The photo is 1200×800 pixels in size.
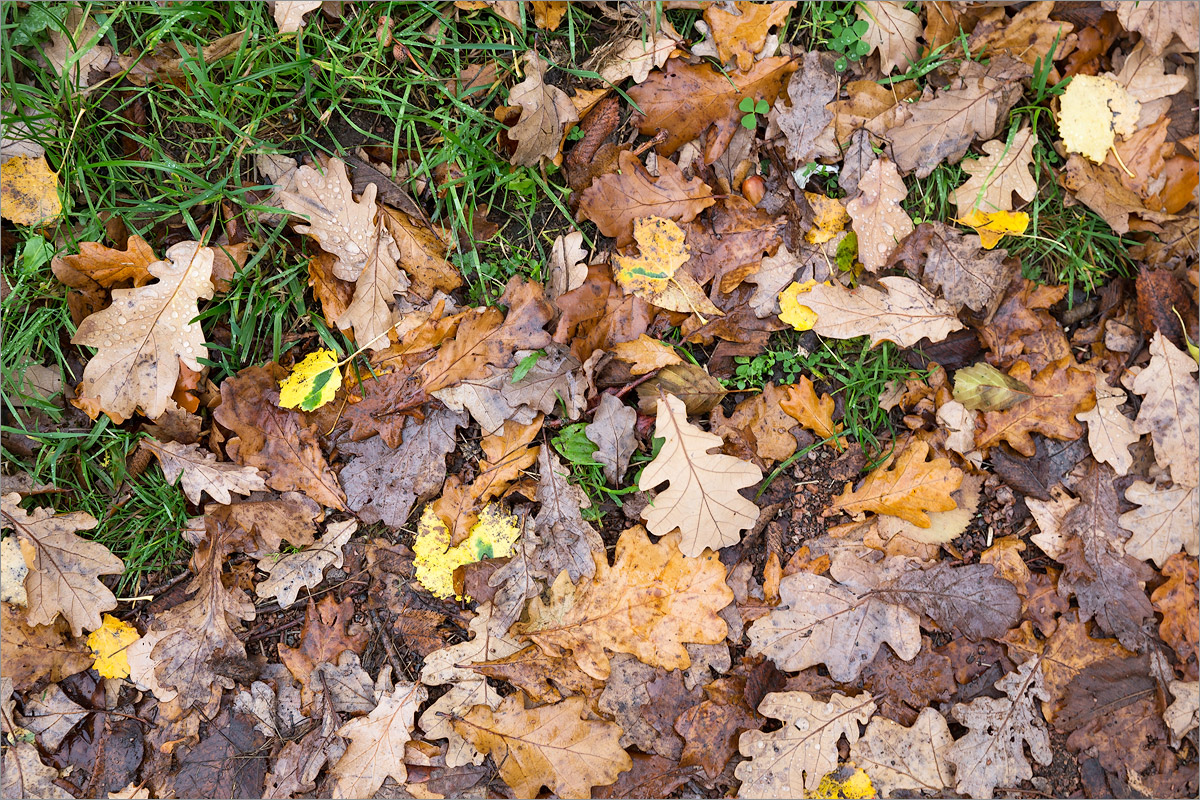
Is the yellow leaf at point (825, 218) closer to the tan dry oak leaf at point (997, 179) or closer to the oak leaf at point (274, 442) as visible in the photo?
the tan dry oak leaf at point (997, 179)

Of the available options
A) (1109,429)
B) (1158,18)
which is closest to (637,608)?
(1109,429)

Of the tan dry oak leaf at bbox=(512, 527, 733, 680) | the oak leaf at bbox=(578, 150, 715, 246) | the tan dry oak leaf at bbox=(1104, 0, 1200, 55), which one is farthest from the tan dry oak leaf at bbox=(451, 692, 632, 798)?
the tan dry oak leaf at bbox=(1104, 0, 1200, 55)

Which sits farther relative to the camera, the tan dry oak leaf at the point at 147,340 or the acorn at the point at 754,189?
the acorn at the point at 754,189

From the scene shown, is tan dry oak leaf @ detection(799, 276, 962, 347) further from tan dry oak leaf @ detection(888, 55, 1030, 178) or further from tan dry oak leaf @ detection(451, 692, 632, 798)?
tan dry oak leaf @ detection(451, 692, 632, 798)

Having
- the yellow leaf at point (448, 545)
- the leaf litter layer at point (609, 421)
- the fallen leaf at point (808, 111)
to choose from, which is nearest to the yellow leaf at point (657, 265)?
the leaf litter layer at point (609, 421)

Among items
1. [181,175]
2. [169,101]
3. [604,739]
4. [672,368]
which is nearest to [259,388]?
[181,175]

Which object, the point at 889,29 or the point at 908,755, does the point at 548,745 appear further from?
the point at 889,29
